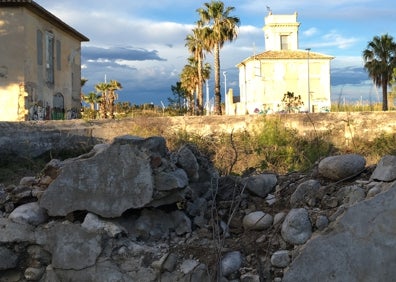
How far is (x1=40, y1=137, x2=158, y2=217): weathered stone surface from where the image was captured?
5.23 metres

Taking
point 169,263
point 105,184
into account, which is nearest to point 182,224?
point 169,263

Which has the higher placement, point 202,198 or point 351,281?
point 202,198

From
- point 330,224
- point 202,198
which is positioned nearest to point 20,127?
point 202,198

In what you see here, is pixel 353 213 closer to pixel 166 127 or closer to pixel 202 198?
pixel 202 198

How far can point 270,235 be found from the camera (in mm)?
4980

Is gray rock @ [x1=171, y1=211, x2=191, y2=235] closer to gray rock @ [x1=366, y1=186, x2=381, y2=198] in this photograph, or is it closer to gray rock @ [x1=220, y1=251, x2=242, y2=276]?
gray rock @ [x1=220, y1=251, x2=242, y2=276]

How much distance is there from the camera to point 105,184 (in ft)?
17.3

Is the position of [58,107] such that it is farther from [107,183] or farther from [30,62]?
[107,183]

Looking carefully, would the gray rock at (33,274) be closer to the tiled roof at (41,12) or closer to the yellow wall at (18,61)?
the yellow wall at (18,61)

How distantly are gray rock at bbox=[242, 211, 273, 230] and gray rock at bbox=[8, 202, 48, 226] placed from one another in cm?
204

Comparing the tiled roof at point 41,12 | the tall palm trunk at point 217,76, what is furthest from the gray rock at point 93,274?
the tall palm trunk at point 217,76

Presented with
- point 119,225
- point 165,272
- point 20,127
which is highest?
point 20,127

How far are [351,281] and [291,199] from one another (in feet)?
3.93

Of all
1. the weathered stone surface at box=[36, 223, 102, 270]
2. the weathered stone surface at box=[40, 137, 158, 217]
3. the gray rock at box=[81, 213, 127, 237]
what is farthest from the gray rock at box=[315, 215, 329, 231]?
the weathered stone surface at box=[36, 223, 102, 270]
